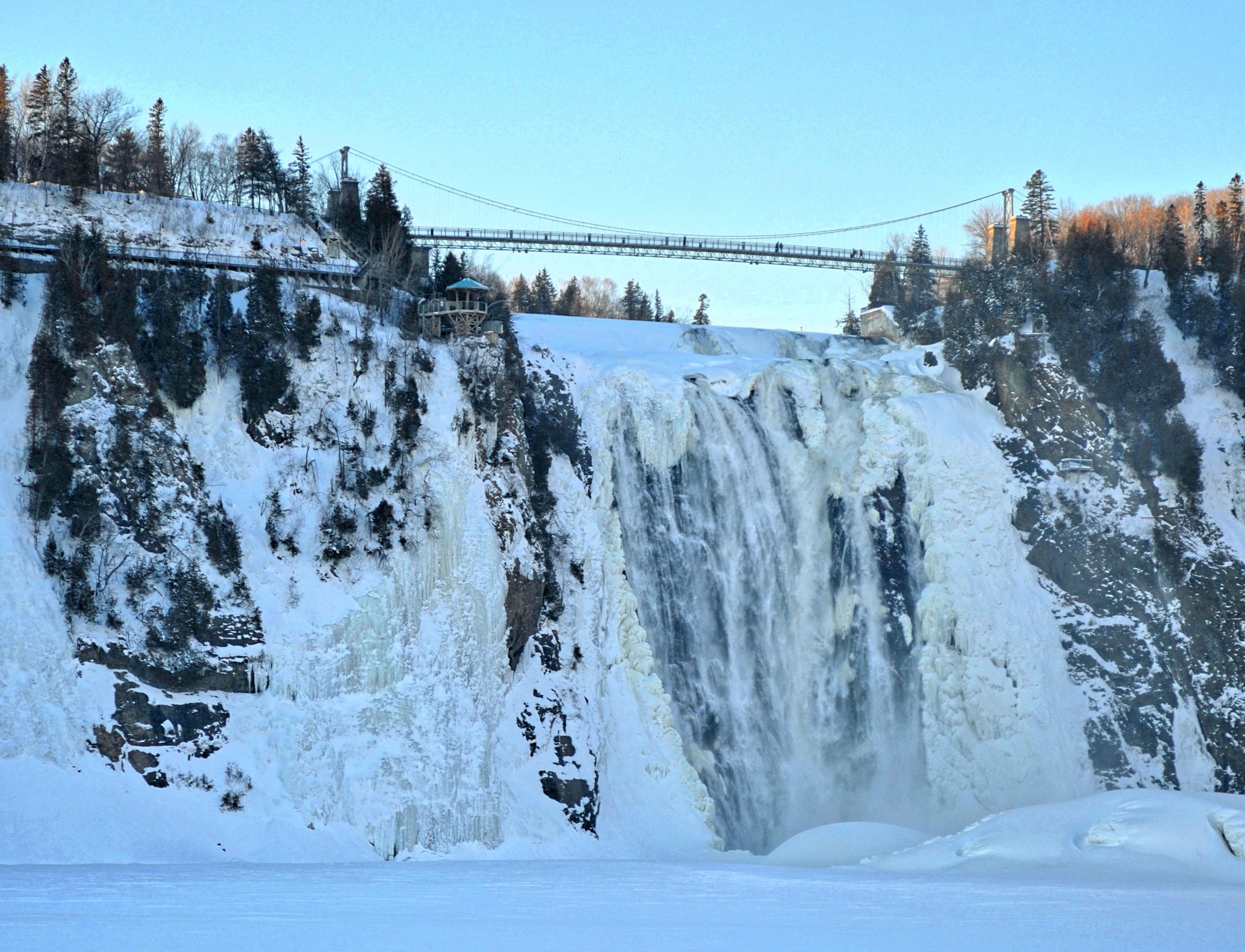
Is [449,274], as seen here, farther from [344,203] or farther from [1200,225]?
[1200,225]

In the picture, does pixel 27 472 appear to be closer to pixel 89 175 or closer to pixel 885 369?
pixel 89 175

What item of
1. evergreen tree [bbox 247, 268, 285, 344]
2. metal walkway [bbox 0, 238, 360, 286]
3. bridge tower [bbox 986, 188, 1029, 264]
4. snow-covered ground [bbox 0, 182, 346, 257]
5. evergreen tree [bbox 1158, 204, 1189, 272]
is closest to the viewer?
metal walkway [bbox 0, 238, 360, 286]

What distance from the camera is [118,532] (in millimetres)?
31219

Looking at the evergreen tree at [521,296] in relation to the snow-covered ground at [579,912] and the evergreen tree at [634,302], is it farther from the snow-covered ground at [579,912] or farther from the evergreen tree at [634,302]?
the snow-covered ground at [579,912]

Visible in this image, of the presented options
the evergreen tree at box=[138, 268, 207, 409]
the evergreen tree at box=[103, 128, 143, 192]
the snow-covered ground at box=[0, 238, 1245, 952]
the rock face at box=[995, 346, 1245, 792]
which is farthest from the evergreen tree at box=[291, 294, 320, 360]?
the rock face at box=[995, 346, 1245, 792]

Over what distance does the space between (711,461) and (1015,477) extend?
9.77 metres

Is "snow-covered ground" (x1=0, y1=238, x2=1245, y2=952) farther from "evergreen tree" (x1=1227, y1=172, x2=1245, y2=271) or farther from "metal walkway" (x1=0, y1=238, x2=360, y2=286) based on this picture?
"evergreen tree" (x1=1227, y1=172, x2=1245, y2=271)

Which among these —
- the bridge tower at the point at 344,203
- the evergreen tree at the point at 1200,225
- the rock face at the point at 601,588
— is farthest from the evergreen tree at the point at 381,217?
the evergreen tree at the point at 1200,225

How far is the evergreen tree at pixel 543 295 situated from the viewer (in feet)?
242

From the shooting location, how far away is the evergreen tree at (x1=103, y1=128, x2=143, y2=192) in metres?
47.8

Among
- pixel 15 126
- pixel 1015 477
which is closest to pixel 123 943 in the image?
pixel 1015 477

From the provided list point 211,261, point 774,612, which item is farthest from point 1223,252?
point 211,261

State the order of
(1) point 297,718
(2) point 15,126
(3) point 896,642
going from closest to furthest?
(1) point 297,718 < (3) point 896,642 < (2) point 15,126

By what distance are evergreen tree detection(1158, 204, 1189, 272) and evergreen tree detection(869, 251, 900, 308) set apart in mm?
12301
